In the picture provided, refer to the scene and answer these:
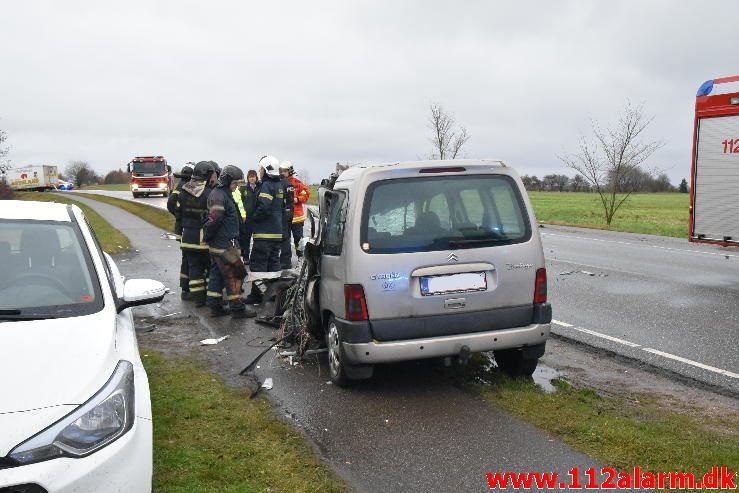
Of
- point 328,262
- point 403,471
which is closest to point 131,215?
point 328,262

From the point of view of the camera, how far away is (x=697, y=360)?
6.27 m

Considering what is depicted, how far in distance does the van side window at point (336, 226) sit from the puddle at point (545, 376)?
2106 millimetres

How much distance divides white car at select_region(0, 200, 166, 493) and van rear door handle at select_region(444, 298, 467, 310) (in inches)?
84.4

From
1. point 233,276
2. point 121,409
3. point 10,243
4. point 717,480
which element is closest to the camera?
point 121,409

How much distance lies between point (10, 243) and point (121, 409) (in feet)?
6.13

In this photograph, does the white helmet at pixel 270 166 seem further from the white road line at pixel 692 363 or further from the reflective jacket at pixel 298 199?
the white road line at pixel 692 363

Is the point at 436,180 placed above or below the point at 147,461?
above

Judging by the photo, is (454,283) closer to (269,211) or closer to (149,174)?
(269,211)

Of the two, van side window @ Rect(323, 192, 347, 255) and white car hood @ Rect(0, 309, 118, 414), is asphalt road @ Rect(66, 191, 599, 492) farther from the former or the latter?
white car hood @ Rect(0, 309, 118, 414)

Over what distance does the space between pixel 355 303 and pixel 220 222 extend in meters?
3.82

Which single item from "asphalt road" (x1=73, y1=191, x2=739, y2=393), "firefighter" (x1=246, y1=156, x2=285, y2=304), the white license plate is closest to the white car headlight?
the white license plate

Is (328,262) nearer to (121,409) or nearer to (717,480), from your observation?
(121,409)

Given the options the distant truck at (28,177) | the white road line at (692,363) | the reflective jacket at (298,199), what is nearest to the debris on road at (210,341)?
the white road line at (692,363)

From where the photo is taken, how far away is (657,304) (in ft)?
29.4
